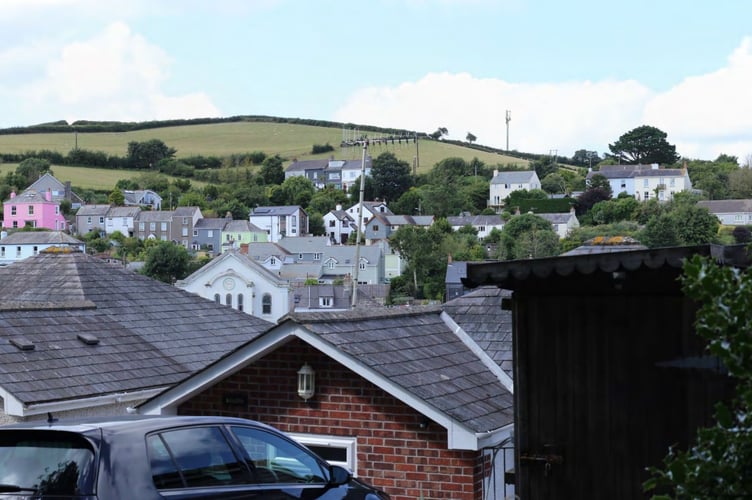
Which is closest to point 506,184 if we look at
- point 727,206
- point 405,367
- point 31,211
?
point 727,206

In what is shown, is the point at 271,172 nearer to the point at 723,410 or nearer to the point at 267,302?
the point at 267,302

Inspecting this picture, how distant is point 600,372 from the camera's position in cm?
800

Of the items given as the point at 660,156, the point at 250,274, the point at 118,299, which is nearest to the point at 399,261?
the point at 250,274

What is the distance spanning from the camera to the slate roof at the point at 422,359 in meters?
11.0

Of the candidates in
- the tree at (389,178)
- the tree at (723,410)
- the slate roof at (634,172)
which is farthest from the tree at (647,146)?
the tree at (723,410)

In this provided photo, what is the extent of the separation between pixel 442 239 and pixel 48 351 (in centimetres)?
10333

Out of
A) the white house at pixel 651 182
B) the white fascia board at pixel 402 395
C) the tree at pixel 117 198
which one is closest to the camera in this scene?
the white fascia board at pixel 402 395

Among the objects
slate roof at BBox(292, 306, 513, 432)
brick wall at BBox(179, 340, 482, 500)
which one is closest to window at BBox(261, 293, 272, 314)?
slate roof at BBox(292, 306, 513, 432)

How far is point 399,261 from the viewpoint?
126312 millimetres

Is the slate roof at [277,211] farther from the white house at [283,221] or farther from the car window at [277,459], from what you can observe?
the car window at [277,459]

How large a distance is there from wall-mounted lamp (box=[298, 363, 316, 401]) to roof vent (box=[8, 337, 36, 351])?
6.61 m

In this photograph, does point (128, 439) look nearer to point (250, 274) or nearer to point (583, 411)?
point (583, 411)

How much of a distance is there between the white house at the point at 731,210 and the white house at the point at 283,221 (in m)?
55.9

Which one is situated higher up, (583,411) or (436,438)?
(583,411)
